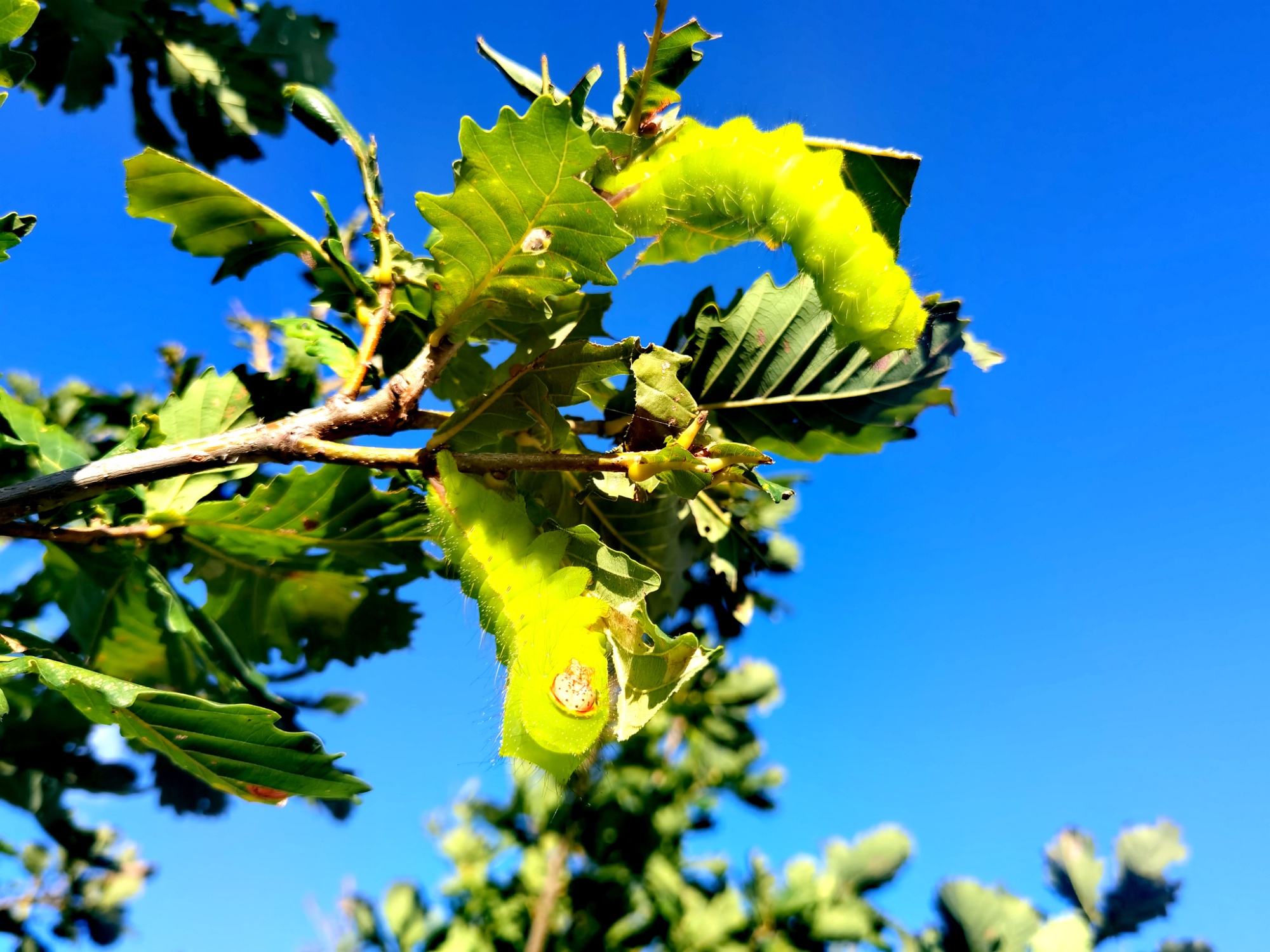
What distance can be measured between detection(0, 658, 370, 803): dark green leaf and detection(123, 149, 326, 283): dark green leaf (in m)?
1.19

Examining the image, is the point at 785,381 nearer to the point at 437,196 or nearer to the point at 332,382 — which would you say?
the point at 437,196

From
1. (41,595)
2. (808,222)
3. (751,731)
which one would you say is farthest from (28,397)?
(751,731)

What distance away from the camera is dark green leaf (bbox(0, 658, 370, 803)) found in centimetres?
151

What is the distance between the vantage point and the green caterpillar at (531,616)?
1.44 meters

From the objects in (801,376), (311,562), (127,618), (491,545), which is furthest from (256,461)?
(801,376)

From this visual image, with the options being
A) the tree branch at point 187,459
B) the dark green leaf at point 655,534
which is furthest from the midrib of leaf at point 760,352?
the tree branch at point 187,459

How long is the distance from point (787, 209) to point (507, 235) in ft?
1.79

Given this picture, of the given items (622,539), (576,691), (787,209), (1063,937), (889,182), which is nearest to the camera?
(576,691)

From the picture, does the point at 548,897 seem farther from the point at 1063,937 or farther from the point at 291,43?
the point at 291,43

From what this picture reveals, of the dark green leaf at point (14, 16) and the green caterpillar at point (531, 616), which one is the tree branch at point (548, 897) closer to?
the green caterpillar at point (531, 616)

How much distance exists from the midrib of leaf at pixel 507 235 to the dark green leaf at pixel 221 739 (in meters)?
0.68

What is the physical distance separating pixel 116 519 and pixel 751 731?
564 cm

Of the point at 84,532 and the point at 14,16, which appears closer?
the point at 14,16

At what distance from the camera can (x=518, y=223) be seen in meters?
1.71
